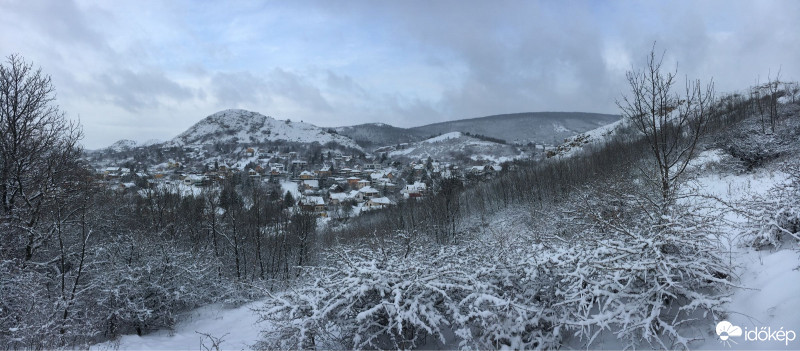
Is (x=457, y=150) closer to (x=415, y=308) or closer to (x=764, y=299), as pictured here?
(x=415, y=308)

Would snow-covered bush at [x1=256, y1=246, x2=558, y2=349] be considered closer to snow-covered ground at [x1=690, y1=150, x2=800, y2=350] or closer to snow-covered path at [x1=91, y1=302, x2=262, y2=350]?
snow-covered ground at [x1=690, y1=150, x2=800, y2=350]

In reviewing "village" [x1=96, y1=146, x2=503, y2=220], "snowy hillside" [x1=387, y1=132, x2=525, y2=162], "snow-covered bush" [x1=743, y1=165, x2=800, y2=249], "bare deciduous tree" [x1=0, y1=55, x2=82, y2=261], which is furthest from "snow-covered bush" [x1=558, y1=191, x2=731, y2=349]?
"snowy hillside" [x1=387, y1=132, x2=525, y2=162]

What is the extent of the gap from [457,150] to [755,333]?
501ft

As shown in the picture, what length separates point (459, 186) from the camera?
5369 cm

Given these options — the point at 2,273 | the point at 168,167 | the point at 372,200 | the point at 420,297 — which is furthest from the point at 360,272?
the point at 168,167

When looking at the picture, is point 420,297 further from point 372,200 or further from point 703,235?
point 372,200

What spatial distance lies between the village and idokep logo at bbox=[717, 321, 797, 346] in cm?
2905

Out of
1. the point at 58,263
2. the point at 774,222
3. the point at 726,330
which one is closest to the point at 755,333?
the point at 726,330

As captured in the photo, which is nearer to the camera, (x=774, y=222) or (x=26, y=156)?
(x=774, y=222)

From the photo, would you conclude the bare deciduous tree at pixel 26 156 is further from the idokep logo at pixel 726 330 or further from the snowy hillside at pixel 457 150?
the snowy hillside at pixel 457 150

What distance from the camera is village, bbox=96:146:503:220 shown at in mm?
57825

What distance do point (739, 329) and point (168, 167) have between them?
454ft

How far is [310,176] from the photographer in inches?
4218

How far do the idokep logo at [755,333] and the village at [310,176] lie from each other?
95.3ft
